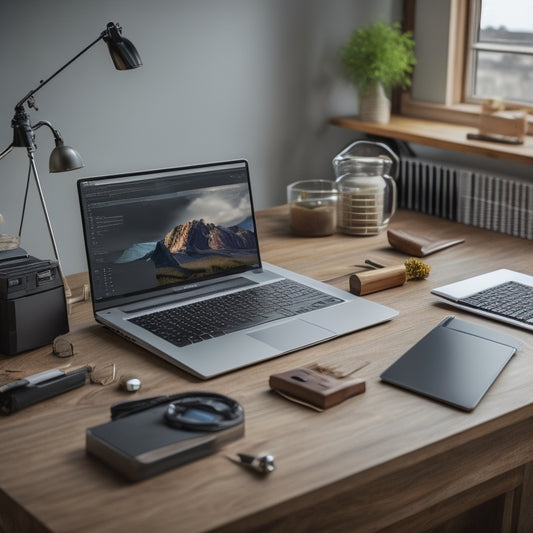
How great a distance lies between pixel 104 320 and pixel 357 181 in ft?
2.95

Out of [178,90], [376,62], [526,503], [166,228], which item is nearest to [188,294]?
[166,228]

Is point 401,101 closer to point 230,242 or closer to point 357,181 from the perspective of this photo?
point 357,181

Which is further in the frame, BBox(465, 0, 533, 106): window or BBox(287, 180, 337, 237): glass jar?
BBox(465, 0, 533, 106): window

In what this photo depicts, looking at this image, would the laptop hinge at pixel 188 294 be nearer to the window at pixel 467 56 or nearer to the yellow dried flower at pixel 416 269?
the yellow dried flower at pixel 416 269

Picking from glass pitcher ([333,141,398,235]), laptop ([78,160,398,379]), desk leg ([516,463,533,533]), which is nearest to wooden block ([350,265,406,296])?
laptop ([78,160,398,379])

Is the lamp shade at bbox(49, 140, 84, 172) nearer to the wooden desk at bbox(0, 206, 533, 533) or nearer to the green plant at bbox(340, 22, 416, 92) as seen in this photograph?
the wooden desk at bbox(0, 206, 533, 533)

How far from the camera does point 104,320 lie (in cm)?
162

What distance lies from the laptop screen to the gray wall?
104 cm

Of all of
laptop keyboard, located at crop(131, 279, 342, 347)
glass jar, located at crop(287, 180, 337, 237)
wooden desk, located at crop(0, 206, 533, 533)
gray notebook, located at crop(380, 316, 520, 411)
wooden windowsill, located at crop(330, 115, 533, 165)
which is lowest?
wooden desk, located at crop(0, 206, 533, 533)

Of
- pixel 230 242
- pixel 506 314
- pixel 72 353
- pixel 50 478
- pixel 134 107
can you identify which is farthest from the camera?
pixel 134 107

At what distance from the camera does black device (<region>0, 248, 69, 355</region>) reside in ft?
4.87

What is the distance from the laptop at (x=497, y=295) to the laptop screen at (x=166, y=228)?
0.45 metres

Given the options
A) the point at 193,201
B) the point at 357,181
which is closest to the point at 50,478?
the point at 193,201

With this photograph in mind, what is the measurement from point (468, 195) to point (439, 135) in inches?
8.8
